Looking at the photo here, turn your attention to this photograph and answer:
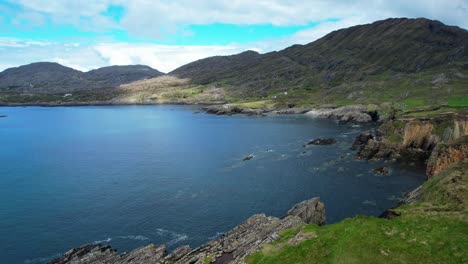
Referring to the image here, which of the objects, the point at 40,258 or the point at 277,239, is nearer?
the point at 277,239

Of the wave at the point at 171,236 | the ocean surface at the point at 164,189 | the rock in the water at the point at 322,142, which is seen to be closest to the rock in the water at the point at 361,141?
the ocean surface at the point at 164,189

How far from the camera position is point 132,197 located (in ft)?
294

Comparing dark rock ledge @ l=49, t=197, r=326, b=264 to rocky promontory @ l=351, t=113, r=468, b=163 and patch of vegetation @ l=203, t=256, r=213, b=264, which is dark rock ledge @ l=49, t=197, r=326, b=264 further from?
rocky promontory @ l=351, t=113, r=468, b=163

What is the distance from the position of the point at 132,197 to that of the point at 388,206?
59.5 meters

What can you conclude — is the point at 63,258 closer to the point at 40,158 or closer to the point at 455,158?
the point at 455,158

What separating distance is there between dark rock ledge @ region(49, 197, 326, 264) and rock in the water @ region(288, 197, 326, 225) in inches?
38.4

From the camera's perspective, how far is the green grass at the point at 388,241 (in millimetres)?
38188

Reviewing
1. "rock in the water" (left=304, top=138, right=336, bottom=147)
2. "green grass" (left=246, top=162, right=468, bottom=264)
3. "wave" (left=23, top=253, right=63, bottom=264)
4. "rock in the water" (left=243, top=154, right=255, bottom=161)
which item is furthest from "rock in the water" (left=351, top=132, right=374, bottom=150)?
A: "wave" (left=23, top=253, right=63, bottom=264)

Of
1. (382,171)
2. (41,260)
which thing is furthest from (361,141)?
(41,260)

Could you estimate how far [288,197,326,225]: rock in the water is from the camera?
63975 mm

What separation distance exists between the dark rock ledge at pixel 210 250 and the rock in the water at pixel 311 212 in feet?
3.20

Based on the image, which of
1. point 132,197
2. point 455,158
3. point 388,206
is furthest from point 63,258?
point 455,158

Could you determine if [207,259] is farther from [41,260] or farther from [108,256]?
[41,260]

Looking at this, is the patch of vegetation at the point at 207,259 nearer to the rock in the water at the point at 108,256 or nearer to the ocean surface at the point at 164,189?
the rock in the water at the point at 108,256
